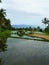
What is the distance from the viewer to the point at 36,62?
2169 centimetres

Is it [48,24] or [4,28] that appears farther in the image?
[48,24]

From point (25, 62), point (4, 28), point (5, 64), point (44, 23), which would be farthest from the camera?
point (44, 23)

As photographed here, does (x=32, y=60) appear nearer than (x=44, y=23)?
Yes

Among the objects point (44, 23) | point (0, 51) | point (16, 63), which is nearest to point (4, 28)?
point (44, 23)

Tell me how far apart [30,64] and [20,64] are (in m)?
1.07

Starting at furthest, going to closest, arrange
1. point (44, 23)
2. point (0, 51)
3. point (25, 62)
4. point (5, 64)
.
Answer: point (44, 23) → point (0, 51) → point (25, 62) → point (5, 64)

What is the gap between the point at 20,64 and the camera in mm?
20375

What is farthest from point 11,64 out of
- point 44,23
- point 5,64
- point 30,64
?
point 44,23

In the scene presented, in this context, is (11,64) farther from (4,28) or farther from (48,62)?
(4,28)

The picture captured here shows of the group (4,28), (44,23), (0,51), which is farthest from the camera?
(44,23)

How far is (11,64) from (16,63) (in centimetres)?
81

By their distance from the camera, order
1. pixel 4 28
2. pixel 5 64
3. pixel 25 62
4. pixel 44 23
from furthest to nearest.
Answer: pixel 44 23, pixel 4 28, pixel 25 62, pixel 5 64

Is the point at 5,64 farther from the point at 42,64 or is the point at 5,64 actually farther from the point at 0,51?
the point at 0,51

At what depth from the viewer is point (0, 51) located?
85.1 feet
